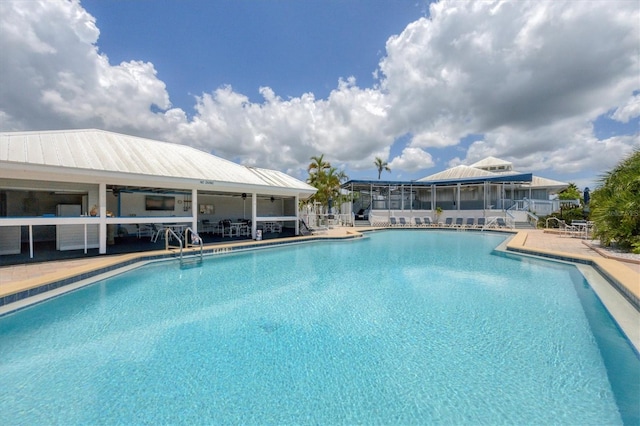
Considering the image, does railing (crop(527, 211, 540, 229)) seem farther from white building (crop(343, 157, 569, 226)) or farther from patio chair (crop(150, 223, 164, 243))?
patio chair (crop(150, 223, 164, 243))

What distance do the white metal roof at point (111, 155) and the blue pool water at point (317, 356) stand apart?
15.1 feet

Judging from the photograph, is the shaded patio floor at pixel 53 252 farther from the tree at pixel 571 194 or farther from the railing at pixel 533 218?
the tree at pixel 571 194

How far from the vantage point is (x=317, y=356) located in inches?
146

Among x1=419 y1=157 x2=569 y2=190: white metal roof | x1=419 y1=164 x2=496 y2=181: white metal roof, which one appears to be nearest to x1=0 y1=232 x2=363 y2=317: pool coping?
x1=419 y1=157 x2=569 y2=190: white metal roof

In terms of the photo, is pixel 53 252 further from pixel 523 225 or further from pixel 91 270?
pixel 523 225

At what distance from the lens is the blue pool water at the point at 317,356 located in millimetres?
2654

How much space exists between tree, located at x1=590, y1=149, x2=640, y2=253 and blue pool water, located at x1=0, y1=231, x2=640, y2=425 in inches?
199

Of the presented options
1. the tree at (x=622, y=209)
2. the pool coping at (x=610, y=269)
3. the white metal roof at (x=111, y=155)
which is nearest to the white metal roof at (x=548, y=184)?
the tree at (x=622, y=209)

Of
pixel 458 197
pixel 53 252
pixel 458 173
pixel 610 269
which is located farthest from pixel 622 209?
pixel 458 173

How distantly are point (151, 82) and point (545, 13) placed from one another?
22.9 m

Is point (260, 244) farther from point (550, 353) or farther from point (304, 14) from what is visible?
point (304, 14)

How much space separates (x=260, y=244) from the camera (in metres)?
12.6

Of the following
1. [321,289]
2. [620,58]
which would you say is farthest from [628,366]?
[620,58]

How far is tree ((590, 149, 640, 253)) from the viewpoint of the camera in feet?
30.5
